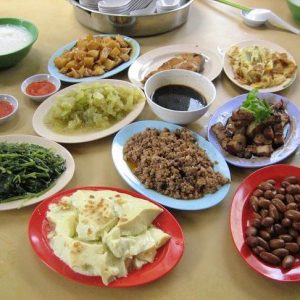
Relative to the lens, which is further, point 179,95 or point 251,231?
point 179,95

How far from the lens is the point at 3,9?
7.80ft

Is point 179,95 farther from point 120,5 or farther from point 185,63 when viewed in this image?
point 120,5

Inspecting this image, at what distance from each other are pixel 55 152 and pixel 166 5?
119cm

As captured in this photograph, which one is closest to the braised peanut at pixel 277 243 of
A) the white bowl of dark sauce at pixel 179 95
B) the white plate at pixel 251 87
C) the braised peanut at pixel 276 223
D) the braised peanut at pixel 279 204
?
the braised peanut at pixel 276 223

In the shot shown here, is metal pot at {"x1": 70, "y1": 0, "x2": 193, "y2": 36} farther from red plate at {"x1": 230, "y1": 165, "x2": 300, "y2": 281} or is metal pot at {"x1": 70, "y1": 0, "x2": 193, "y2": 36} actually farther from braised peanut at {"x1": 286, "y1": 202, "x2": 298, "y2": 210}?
braised peanut at {"x1": 286, "y1": 202, "x2": 298, "y2": 210}

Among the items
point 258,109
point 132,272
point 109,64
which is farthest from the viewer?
point 109,64

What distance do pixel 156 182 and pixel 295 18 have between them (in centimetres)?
159

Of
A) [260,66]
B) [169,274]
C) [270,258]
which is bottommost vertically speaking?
[169,274]

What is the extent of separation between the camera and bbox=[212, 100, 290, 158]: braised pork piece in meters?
1.33

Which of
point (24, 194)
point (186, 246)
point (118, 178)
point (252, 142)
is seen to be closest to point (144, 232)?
point (186, 246)

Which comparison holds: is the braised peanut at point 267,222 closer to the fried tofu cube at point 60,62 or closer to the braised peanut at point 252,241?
the braised peanut at point 252,241

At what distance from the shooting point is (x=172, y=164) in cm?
124

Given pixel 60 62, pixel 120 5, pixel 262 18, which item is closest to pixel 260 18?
pixel 262 18

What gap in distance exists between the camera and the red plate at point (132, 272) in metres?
0.95
